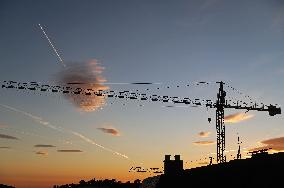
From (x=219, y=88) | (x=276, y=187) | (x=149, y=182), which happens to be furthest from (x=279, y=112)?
(x=276, y=187)

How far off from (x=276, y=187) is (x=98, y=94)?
3715cm

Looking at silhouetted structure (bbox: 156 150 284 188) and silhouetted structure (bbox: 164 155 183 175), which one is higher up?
silhouetted structure (bbox: 164 155 183 175)

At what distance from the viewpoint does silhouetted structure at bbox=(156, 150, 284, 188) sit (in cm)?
2039

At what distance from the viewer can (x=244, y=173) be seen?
21906 mm

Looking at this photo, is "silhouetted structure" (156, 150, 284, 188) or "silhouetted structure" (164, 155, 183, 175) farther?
"silhouetted structure" (164, 155, 183, 175)

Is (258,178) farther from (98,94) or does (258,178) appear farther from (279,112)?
(279,112)

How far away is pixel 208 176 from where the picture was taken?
24672mm

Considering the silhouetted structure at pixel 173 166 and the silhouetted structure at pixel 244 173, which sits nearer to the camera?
the silhouetted structure at pixel 244 173

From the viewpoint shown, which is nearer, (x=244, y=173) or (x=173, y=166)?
(x=244, y=173)

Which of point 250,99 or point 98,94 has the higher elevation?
point 250,99

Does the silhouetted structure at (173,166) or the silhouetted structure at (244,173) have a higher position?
the silhouetted structure at (173,166)

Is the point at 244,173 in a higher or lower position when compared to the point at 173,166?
lower

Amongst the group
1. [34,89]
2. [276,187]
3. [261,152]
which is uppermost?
[34,89]

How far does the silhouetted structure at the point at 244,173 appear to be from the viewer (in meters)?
20.4
